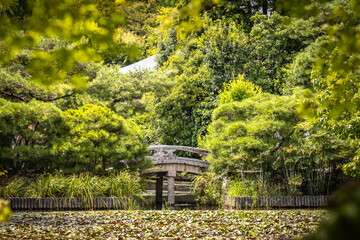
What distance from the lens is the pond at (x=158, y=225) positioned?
5.27 m

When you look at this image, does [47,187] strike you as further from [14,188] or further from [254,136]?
[254,136]

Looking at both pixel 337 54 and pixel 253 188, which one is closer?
pixel 337 54

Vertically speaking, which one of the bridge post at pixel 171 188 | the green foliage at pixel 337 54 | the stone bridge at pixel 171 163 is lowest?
the bridge post at pixel 171 188

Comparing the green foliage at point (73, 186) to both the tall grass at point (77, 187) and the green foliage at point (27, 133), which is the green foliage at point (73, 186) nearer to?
the tall grass at point (77, 187)

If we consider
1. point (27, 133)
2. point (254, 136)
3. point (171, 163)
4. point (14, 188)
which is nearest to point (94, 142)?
point (27, 133)

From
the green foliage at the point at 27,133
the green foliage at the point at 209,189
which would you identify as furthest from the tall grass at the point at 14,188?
the green foliage at the point at 209,189

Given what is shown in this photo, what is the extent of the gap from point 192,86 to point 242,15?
5712 mm

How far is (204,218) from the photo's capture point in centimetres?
705

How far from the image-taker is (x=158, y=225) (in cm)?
625

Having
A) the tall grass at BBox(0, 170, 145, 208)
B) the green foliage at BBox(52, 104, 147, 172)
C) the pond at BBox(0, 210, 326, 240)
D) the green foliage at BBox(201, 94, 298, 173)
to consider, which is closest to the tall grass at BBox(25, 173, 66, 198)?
the tall grass at BBox(0, 170, 145, 208)

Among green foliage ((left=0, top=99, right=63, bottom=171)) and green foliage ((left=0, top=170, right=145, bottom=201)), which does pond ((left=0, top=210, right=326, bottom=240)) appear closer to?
green foliage ((left=0, top=170, right=145, bottom=201))

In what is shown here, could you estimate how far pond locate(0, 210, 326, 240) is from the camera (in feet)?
17.3

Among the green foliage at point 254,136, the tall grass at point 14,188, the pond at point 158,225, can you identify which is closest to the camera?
the pond at point 158,225

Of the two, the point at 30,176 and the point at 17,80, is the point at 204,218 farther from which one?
the point at 17,80
